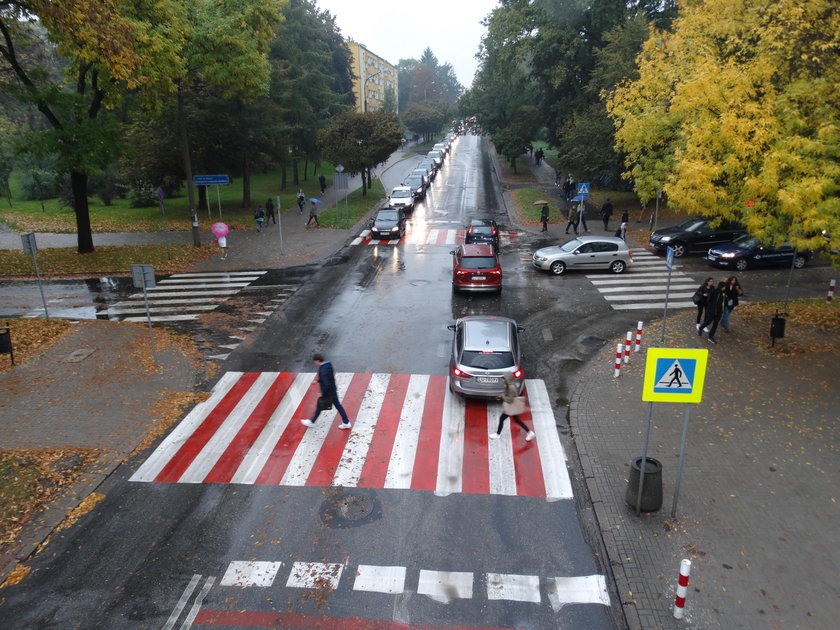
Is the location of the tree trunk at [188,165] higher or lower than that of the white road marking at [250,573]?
higher

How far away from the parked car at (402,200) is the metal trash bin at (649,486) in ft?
102

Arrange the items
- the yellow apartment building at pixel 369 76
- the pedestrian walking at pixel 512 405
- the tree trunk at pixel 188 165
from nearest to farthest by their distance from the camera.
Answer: the pedestrian walking at pixel 512 405
the tree trunk at pixel 188 165
the yellow apartment building at pixel 369 76

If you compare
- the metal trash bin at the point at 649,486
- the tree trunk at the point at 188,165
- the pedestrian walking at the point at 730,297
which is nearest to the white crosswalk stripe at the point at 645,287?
the pedestrian walking at the point at 730,297

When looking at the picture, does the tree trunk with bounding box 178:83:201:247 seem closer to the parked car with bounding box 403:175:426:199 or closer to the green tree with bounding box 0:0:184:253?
the green tree with bounding box 0:0:184:253

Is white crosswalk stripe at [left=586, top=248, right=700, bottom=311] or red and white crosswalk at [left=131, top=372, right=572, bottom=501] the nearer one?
red and white crosswalk at [left=131, top=372, right=572, bottom=501]

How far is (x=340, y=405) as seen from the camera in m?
11.0

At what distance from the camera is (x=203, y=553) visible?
7.81 metres

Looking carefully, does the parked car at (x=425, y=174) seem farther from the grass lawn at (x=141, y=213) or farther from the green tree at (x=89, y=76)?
the green tree at (x=89, y=76)

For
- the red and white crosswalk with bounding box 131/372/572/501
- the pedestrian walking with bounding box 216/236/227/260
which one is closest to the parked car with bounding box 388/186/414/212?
the pedestrian walking with bounding box 216/236/227/260

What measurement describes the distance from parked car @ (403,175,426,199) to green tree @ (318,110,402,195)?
3.91 meters

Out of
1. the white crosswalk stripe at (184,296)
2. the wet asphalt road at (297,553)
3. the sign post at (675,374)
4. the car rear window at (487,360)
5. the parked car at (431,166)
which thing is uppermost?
the parked car at (431,166)

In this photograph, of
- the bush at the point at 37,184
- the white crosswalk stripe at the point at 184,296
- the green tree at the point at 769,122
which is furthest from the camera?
the bush at the point at 37,184

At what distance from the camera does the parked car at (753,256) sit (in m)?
22.1

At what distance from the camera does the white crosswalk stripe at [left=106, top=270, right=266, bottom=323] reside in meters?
18.5
